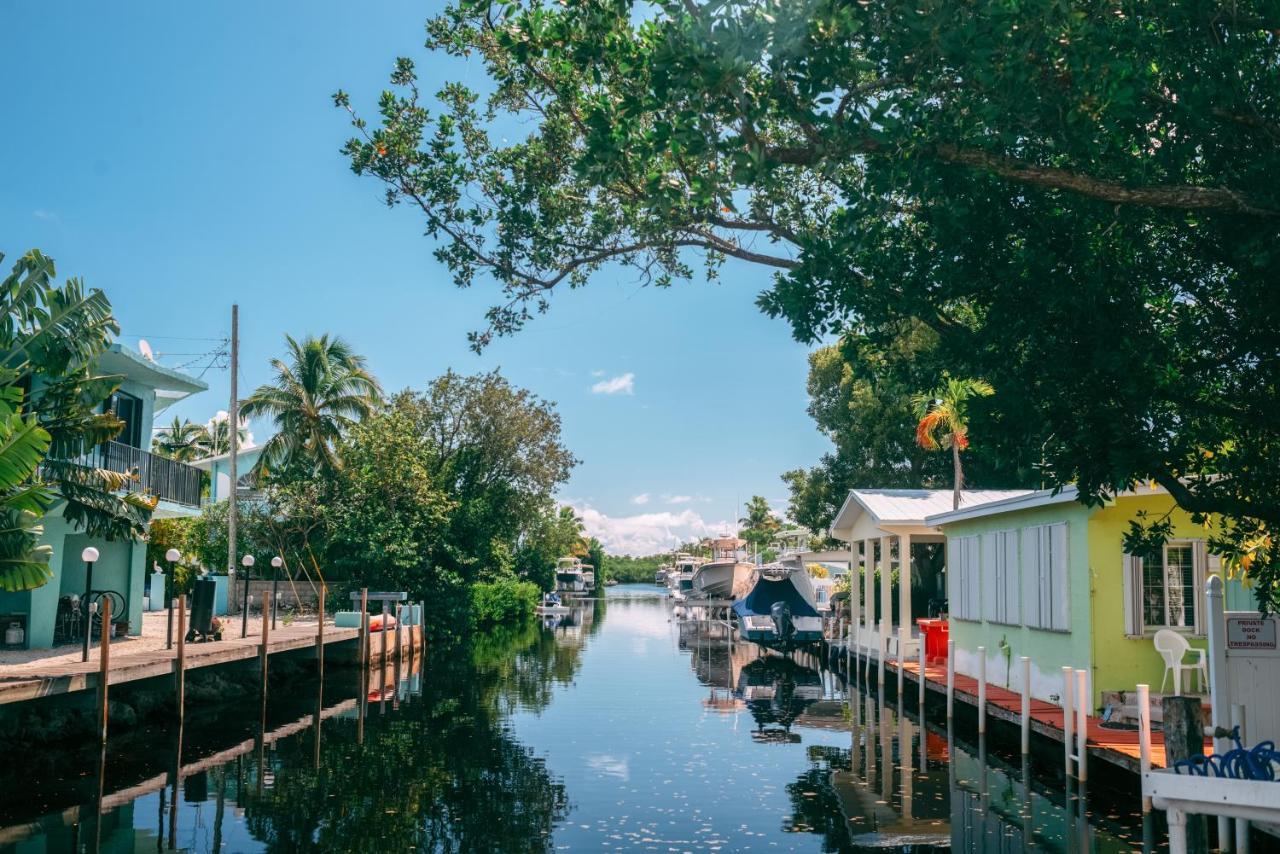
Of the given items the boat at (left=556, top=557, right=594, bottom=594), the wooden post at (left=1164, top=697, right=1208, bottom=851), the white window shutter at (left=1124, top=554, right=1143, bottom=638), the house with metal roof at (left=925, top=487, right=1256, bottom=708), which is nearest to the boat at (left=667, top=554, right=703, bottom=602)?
the boat at (left=556, top=557, right=594, bottom=594)

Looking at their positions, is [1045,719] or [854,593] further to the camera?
[854,593]

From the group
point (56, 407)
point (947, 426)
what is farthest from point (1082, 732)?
point (947, 426)

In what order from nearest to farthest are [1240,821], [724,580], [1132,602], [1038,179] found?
[1038,179], [1240,821], [1132,602], [724,580]

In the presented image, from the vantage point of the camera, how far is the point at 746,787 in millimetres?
17000

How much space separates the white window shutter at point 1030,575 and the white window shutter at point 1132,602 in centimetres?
246

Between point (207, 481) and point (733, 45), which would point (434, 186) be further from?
point (207, 481)

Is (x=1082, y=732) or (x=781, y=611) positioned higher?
(x=781, y=611)

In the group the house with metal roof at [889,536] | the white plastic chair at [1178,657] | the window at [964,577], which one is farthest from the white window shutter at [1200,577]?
the house with metal roof at [889,536]

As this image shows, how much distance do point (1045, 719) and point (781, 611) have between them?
2310 centimetres

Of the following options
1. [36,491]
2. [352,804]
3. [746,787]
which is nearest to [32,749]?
[36,491]

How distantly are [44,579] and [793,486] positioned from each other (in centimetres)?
3951

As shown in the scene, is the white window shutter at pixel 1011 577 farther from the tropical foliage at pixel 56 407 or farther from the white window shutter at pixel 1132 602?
the tropical foliage at pixel 56 407

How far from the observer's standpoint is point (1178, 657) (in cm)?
1689

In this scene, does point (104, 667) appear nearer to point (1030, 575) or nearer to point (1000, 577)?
point (1030, 575)
